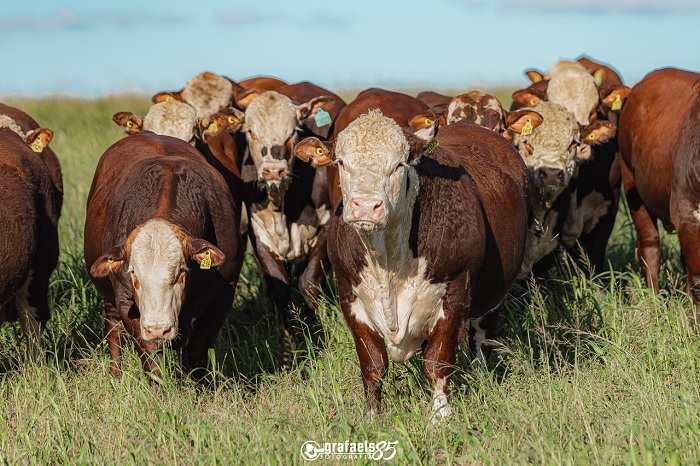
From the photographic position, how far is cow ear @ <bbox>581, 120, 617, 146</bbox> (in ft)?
27.1

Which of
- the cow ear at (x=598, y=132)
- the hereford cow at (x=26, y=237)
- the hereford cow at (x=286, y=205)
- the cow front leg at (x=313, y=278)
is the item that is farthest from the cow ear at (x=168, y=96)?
the cow ear at (x=598, y=132)

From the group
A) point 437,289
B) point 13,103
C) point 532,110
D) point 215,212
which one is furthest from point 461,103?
point 13,103

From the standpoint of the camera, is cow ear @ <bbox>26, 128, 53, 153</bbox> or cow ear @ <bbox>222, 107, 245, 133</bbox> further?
cow ear @ <bbox>222, 107, 245, 133</bbox>

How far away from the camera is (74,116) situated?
17.8m

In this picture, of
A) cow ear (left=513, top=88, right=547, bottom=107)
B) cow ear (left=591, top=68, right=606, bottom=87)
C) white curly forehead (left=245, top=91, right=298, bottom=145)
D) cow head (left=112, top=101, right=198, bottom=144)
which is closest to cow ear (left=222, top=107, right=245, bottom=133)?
white curly forehead (left=245, top=91, right=298, bottom=145)

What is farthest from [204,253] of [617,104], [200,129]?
[617,104]

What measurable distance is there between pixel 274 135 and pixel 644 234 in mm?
3332

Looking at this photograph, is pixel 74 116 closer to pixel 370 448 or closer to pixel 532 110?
pixel 532 110

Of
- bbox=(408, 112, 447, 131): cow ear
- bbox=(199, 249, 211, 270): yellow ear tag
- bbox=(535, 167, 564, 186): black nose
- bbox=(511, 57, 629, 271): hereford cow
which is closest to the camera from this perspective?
bbox=(199, 249, 211, 270): yellow ear tag

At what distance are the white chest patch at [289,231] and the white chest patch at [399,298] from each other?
3.08 metres

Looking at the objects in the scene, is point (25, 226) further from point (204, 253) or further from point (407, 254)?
point (407, 254)

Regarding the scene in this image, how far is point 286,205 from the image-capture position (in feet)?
28.0

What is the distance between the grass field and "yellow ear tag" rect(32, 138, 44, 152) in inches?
38.8

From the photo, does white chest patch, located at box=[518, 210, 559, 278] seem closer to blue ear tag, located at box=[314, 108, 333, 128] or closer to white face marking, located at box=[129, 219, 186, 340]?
blue ear tag, located at box=[314, 108, 333, 128]
